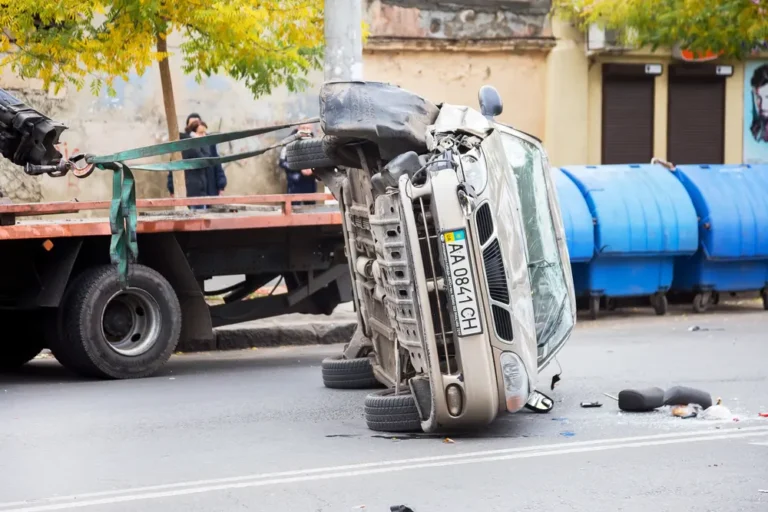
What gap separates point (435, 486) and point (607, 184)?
9028 millimetres

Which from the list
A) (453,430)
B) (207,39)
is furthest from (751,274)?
(453,430)

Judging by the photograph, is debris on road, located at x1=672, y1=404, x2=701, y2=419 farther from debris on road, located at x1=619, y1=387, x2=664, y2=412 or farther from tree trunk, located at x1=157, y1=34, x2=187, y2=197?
tree trunk, located at x1=157, y1=34, x2=187, y2=197

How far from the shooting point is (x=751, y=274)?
15.1m

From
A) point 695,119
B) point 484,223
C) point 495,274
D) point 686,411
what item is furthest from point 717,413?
point 695,119

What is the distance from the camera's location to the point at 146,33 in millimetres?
12938

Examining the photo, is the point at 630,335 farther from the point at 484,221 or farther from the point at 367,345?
the point at 484,221

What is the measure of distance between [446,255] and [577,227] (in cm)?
733

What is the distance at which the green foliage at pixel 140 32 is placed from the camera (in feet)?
40.5

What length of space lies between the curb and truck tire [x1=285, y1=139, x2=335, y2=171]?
331cm

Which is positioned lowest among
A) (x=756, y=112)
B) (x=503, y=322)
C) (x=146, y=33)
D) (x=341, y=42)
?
(x=503, y=322)

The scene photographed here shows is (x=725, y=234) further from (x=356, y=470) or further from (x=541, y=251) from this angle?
(x=356, y=470)

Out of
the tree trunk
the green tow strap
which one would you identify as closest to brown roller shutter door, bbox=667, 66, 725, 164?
the tree trunk

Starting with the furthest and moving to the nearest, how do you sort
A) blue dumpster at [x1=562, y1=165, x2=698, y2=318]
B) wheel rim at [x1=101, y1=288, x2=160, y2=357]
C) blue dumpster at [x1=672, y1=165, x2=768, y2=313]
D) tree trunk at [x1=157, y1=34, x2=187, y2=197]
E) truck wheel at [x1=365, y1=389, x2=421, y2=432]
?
blue dumpster at [x1=672, y1=165, x2=768, y2=313]
blue dumpster at [x1=562, y1=165, x2=698, y2=318]
tree trunk at [x1=157, y1=34, x2=187, y2=197]
wheel rim at [x1=101, y1=288, x2=160, y2=357]
truck wheel at [x1=365, y1=389, x2=421, y2=432]

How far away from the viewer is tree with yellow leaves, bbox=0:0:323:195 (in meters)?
12.4
